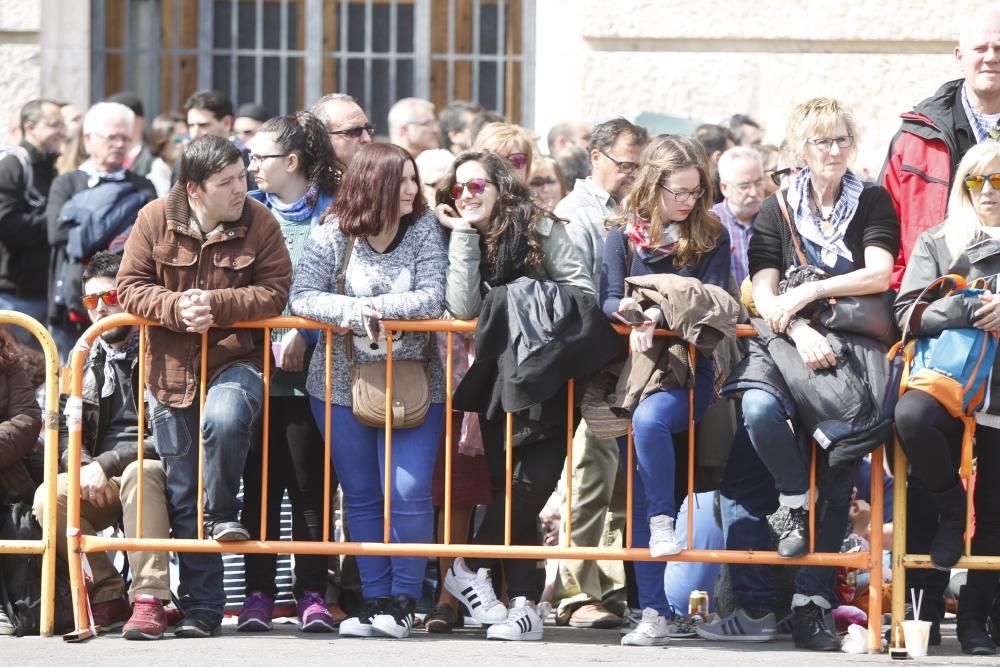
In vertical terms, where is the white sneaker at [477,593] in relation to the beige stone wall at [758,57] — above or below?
below

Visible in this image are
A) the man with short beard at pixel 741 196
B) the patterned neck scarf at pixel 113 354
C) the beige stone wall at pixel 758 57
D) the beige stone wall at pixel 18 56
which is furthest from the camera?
the beige stone wall at pixel 18 56

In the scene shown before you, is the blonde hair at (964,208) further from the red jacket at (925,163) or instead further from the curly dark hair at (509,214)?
the curly dark hair at (509,214)

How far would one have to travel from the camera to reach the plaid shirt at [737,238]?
8.25m

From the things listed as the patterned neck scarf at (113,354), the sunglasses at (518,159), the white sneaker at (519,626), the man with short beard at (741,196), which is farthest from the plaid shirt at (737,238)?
the patterned neck scarf at (113,354)

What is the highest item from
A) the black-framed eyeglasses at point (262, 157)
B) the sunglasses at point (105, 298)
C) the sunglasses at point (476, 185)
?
the black-framed eyeglasses at point (262, 157)

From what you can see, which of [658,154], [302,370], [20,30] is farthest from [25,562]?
[20,30]

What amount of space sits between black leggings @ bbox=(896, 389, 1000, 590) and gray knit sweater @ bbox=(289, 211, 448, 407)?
1.85 m

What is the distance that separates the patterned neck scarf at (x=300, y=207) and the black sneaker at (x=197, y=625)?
1778 mm

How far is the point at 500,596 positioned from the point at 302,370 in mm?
1256

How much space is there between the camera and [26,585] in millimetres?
7203

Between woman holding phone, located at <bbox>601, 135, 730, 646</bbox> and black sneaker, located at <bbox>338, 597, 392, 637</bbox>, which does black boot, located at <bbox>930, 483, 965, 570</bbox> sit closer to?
woman holding phone, located at <bbox>601, 135, 730, 646</bbox>

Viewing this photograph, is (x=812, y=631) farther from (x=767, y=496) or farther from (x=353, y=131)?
(x=353, y=131)

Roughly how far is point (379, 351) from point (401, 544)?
77 cm

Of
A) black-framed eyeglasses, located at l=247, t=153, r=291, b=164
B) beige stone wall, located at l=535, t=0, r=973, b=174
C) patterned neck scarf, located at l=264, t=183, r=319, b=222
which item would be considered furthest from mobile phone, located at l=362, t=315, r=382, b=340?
beige stone wall, located at l=535, t=0, r=973, b=174
